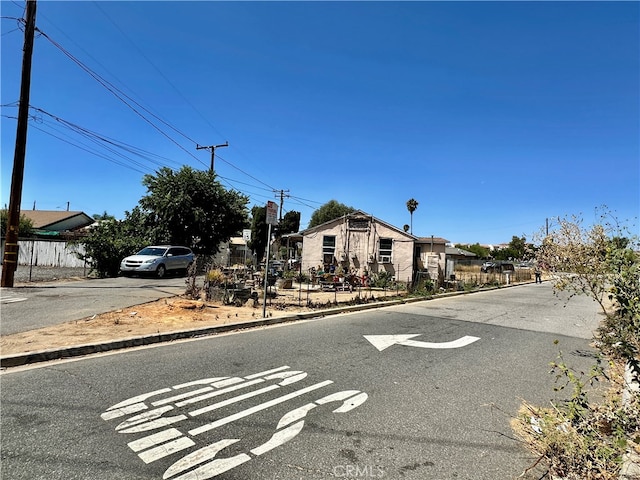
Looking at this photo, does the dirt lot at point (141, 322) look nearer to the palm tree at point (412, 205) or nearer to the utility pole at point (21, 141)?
the utility pole at point (21, 141)

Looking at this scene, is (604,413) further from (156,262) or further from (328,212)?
(328,212)

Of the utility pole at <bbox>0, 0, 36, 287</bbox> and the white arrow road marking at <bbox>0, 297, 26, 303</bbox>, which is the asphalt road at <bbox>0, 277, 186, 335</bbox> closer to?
the white arrow road marking at <bbox>0, 297, 26, 303</bbox>

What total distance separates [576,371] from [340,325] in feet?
16.0

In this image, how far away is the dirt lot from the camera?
251 inches

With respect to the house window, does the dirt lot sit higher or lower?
lower

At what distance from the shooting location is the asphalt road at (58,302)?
26.3ft

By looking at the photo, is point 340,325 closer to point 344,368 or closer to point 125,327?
point 344,368

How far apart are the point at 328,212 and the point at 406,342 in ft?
191

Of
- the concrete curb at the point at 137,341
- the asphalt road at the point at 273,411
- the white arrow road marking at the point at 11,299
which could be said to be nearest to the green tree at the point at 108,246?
the white arrow road marking at the point at 11,299

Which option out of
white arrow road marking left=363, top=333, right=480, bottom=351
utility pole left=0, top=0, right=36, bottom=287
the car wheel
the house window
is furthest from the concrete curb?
the house window

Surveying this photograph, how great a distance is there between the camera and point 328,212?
214ft

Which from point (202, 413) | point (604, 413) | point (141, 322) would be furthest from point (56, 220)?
point (604, 413)

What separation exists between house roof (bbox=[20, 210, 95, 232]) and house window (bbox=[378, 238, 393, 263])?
43.2 metres

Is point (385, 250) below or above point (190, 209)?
below
